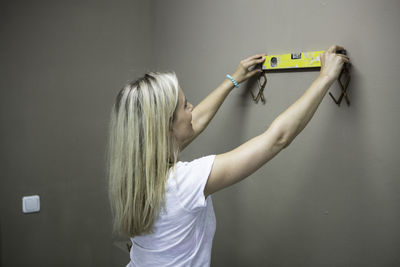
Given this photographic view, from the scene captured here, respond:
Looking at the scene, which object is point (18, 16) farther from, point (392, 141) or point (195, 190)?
point (392, 141)

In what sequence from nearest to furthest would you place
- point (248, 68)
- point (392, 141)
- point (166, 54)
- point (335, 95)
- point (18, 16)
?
point (392, 141) < point (335, 95) < point (248, 68) < point (18, 16) < point (166, 54)

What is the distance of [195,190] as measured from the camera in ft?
3.55

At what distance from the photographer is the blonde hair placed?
3.57 feet

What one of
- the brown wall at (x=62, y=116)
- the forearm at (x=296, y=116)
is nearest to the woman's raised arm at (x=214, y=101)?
the forearm at (x=296, y=116)

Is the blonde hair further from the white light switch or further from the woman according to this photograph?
the white light switch

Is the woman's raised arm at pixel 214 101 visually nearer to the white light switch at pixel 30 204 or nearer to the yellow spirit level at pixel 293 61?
the yellow spirit level at pixel 293 61

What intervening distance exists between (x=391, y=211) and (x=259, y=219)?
55cm

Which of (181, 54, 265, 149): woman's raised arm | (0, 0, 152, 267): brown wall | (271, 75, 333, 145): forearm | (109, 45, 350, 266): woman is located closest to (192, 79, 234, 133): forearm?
(181, 54, 265, 149): woman's raised arm

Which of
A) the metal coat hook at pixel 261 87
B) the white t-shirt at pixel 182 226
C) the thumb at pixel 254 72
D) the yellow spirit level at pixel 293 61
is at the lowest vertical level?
the white t-shirt at pixel 182 226

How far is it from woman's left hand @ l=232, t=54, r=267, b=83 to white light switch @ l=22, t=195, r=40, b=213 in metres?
1.26

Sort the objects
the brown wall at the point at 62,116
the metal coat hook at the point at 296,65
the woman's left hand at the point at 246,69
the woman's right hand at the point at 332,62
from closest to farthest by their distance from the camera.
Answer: the woman's right hand at the point at 332,62 < the metal coat hook at the point at 296,65 < the woman's left hand at the point at 246,69 < the brown wall at the point at 62,116

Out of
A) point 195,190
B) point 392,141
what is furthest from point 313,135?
point 195,190

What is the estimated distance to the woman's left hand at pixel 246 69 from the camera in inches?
59.9

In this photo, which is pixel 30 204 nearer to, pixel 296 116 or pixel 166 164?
pixel 166 164
